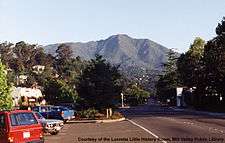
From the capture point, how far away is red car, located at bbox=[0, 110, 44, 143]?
1867cm

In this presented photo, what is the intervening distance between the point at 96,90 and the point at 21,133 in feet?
118

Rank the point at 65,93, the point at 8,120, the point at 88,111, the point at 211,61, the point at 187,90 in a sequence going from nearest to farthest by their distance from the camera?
the point at 8,120 < the point at 88,111 < the point at 211,61 < the point at 65,93 < the point at 187,90

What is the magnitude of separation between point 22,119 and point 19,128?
47 centimetres

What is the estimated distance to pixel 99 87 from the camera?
54.6 meters

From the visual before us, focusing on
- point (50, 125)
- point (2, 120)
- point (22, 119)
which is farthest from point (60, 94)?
point (2, 120)

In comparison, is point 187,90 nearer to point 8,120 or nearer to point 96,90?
point 96,90

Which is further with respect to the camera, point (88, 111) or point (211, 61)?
point (211, 61)

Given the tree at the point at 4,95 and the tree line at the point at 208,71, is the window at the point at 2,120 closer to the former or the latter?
the tree at the point at 4,95

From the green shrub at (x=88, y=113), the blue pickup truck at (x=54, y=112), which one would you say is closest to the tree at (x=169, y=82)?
the green shrub at (x=88, y=113)

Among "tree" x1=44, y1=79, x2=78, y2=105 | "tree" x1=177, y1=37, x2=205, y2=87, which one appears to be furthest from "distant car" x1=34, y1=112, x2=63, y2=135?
"tree" x1=177, y1=37, x2=205, y2=87

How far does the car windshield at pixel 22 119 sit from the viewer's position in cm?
1898

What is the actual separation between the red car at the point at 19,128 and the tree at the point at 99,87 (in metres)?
34.9

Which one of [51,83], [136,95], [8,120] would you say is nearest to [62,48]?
[136,95]

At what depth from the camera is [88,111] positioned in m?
52.3
